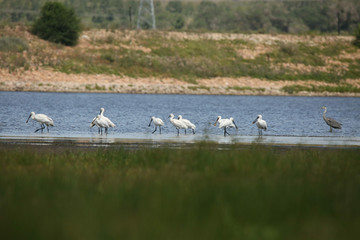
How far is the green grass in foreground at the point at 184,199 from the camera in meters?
7.86

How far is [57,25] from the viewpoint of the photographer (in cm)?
7719

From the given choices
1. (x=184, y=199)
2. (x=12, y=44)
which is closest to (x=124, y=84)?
(x=12, y=44)

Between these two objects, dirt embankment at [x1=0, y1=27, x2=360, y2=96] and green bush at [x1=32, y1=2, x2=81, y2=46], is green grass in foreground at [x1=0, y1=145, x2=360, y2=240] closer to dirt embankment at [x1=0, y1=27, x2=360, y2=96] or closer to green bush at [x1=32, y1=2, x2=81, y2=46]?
dirt embankment at [x1=0, y1=27, x2=360, y2=96]

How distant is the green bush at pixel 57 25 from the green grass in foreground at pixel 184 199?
63.6 metres

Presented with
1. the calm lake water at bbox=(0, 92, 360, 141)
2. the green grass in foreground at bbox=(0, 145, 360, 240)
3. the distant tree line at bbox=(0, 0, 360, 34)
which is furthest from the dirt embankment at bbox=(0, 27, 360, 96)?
the distant tree line at bbox=(0, 0, 360, 34)

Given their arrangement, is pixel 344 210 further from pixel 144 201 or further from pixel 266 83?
pixel 266 83

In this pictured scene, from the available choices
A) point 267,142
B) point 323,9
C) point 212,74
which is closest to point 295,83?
point 212,74

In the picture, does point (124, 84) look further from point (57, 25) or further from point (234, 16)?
point (234, 16)

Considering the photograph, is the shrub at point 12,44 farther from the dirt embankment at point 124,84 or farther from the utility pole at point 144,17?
the utility pole at point 144,17

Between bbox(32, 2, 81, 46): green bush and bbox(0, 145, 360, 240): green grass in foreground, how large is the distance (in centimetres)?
6364

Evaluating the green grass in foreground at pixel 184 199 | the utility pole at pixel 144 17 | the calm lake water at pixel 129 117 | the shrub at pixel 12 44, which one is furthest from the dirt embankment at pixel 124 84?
the green grass in foreground at pixel 184 199

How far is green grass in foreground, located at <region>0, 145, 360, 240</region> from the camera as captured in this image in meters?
7.86

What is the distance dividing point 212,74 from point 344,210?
66310mm

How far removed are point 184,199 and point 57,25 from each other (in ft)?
230
